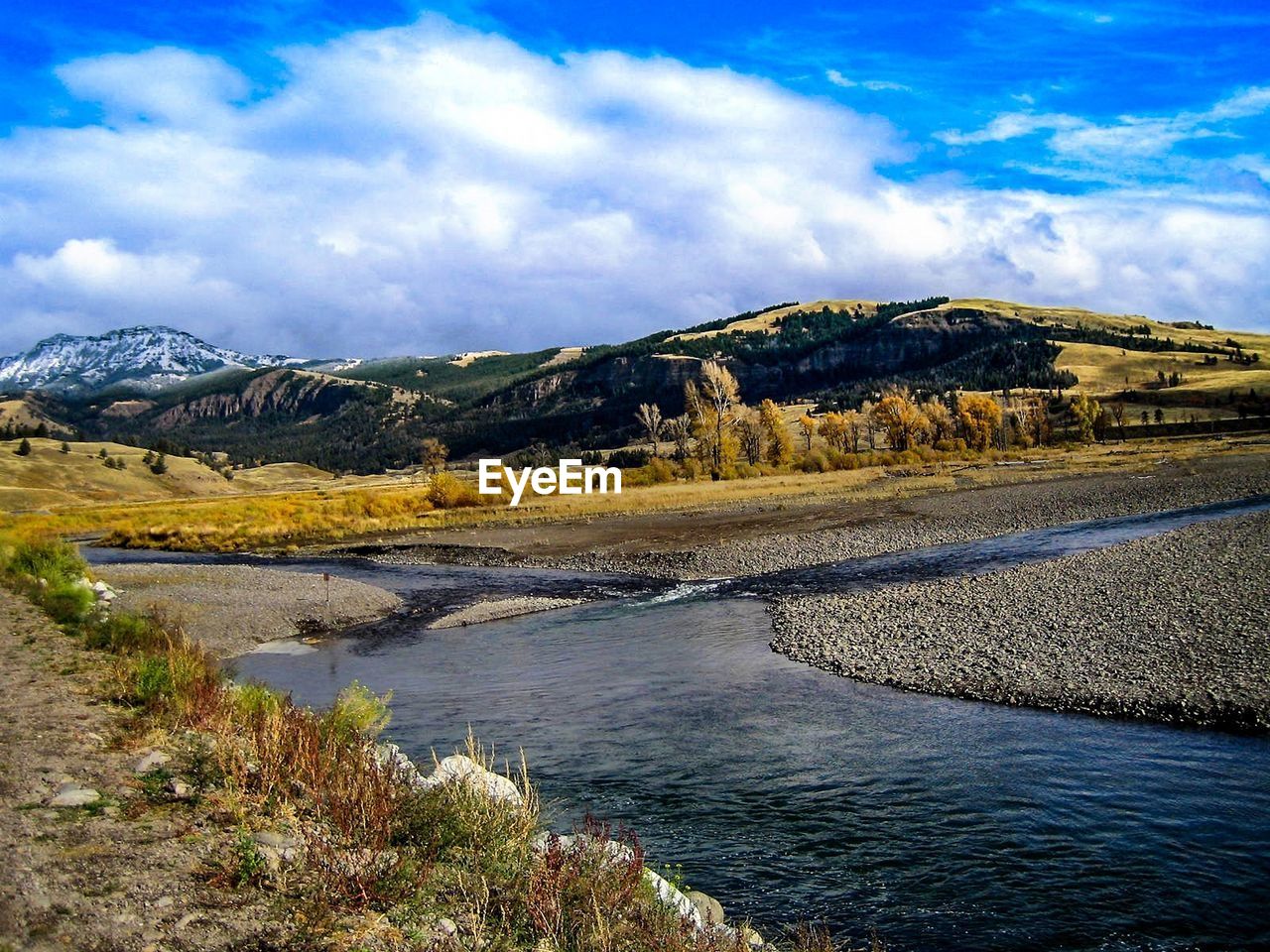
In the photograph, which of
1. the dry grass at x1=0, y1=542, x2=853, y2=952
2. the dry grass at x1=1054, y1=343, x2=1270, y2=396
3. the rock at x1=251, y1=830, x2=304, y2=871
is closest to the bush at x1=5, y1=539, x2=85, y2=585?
the dry grass at x1=0, y1=542, x2=853, y2=952

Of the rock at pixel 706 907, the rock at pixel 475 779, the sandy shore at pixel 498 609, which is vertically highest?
the rock at pixel 475 779

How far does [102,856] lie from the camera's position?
7570 mm

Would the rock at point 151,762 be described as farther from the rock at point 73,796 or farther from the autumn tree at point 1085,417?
the autumn tree at point 1085,417

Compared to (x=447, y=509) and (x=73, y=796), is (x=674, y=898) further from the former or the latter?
(x=447, y=509)

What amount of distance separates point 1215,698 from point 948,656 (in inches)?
219

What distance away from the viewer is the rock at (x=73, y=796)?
28.7 ft

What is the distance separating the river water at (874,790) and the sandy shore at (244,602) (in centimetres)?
538

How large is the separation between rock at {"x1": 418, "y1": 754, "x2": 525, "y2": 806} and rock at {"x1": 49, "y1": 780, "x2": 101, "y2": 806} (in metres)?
3.34

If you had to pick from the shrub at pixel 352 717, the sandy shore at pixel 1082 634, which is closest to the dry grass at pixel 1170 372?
the sandy shore at pixel 1082 634

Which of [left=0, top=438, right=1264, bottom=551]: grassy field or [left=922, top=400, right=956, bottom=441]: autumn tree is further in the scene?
[left=922, top=400, right=956, bottom=441]: autumn tree

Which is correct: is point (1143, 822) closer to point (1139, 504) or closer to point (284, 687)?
point (284, 687)

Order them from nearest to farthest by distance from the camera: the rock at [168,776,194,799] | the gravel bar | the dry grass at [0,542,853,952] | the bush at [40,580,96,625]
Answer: the dry grass at [0,542,853,952], the rock at [168,776,194,799], the bush at [40,580,96,625], the gravel bar

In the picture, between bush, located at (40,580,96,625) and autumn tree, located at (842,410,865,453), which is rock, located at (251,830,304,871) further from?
autumn tree, located at (842,410,865,453)

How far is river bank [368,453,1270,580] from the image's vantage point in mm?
42688
